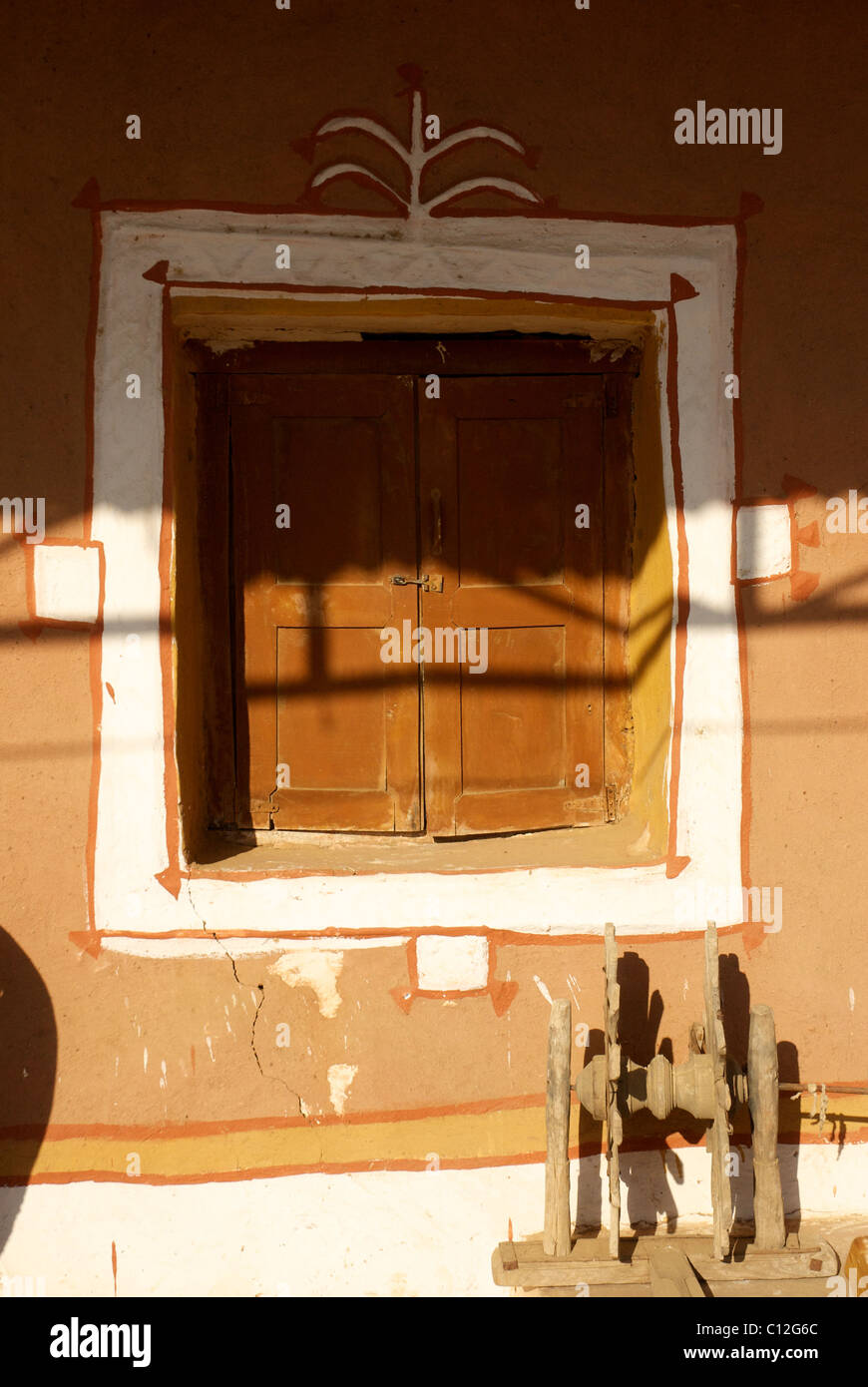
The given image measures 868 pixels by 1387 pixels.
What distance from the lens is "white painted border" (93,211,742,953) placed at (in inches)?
103

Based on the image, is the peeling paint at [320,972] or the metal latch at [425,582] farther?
the metal latch at [425,582]

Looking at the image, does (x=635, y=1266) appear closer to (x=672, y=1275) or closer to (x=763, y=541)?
(x=672, y=1275)

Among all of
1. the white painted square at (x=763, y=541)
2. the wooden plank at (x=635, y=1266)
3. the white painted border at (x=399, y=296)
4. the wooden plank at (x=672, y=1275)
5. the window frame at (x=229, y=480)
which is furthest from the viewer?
the window frame at (x=229, y=480)

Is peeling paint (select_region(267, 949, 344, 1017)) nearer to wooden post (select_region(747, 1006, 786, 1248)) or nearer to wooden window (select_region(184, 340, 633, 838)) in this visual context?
wooden window (select_region(184, 340, 633, 838))

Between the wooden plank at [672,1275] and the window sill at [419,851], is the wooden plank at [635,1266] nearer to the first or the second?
the wooden plank at [672,1275]

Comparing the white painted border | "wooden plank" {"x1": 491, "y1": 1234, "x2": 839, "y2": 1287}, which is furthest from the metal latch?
"wooden plank" {"x1": 491, "y1": 1234, "x2": 839, "y2": 1287}

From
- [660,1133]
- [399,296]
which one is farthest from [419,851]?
[399,296]

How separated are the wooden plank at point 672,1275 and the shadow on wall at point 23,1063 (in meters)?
1.67

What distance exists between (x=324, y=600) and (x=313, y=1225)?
5.85 ft

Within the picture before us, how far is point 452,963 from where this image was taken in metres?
2.69

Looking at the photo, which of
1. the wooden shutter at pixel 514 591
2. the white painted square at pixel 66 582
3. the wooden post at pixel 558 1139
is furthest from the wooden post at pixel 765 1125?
the white painted square at pixel 66 582

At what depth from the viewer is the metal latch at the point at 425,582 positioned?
290 cm

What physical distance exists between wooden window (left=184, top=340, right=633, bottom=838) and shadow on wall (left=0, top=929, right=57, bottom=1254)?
2.26 feet

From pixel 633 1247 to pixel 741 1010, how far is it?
2.29 feet
